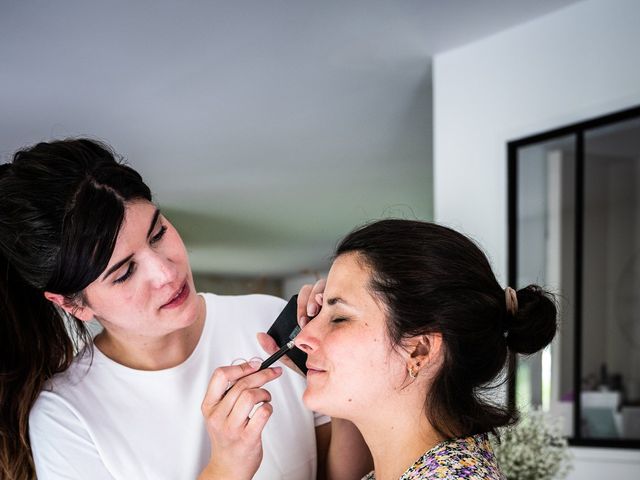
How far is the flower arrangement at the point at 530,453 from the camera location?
273 cm

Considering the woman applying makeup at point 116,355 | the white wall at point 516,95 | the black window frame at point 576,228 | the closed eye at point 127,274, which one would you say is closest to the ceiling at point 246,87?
the white wall at point 516,95

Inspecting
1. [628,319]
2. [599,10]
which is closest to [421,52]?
[599,10]

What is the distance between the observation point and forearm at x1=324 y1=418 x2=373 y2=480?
5.05 ft

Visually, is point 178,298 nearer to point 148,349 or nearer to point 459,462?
point 148,349

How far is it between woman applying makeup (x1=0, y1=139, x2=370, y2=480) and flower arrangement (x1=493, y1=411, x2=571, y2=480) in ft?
4.48

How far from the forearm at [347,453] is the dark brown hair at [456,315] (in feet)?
0.74

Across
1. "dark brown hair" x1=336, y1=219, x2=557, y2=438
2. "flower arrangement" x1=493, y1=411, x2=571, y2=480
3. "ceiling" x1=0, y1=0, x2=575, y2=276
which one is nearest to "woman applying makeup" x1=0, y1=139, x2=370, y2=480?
"dark brown hair" x1=336, y1=219, x2=557, y2=438

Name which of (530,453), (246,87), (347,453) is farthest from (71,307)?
(246,87)

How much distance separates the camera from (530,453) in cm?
273

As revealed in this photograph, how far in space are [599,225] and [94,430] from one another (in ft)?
12.4

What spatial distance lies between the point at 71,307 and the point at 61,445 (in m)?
0.27

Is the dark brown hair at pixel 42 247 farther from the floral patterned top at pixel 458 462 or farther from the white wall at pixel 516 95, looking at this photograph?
the white wall at pixel 516 95

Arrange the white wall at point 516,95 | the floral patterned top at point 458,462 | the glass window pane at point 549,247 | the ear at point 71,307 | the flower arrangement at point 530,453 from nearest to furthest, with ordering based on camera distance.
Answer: the floral patterned top at point 458,462 < the ear at point 71,307 < the flower arrangement at point 530,453 < the white wall at point 516,95 < the glass window pane at point 549,247

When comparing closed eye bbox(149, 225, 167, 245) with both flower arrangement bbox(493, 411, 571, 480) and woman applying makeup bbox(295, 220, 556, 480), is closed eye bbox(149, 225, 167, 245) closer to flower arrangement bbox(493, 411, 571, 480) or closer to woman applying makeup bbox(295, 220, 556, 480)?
woman applying makeup bbox(295, 220, 556, 480)
